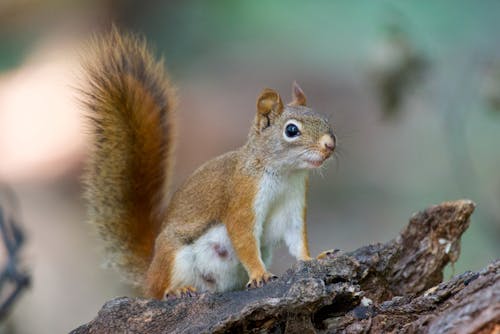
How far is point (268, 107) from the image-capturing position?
3.06 metres

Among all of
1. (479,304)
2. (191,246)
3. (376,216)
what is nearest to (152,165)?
(191,246)

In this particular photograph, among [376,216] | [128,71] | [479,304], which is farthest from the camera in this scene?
[376,216]

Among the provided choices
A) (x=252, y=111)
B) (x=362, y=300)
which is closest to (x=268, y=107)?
(x=362, y=300)

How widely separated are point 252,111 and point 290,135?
Answer: 3906 millimetres

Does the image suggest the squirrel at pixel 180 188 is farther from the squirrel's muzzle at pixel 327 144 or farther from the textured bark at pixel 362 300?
the textured bark at pixel 362 300

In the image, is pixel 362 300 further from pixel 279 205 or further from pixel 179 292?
pixel 179 292

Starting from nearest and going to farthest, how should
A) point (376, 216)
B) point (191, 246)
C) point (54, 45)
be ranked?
point (191, 246) < point (376, 216) < point (54, 45)

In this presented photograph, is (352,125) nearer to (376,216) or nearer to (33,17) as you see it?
(376,216)

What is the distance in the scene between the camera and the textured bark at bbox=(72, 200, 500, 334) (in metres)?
2.25

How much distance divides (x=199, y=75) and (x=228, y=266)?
4357 mm

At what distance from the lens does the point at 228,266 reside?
3072mm

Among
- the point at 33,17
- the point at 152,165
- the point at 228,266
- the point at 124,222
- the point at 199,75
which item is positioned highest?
the point at 33,17

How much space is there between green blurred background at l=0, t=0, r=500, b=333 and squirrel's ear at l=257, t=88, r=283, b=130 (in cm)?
254

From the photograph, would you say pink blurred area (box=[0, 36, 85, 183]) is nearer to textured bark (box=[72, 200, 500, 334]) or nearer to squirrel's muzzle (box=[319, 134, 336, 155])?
squirrel's muzzle (box=[319, 134, 336, 155])
